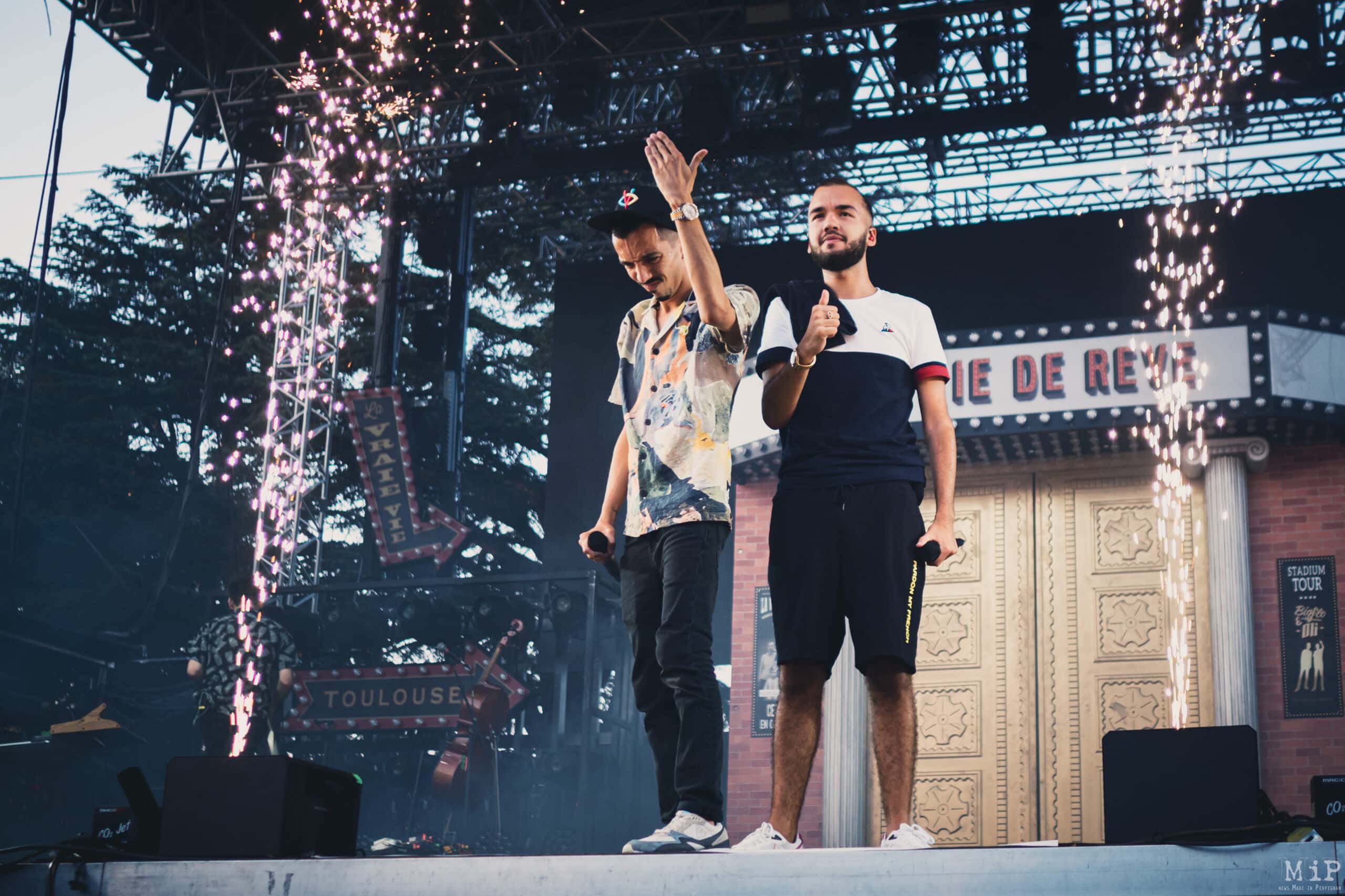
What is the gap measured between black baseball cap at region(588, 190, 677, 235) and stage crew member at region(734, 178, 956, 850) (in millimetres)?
379

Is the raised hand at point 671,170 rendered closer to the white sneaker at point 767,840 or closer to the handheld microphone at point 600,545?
the handheld microphone at point 600,545

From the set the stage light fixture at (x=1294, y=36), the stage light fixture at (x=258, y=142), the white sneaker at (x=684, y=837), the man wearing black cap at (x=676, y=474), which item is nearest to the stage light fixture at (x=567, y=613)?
the stage light fixture at (x=258, y=142)

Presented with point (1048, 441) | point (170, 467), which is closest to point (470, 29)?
point (1048, 441)

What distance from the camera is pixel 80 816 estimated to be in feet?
38.3

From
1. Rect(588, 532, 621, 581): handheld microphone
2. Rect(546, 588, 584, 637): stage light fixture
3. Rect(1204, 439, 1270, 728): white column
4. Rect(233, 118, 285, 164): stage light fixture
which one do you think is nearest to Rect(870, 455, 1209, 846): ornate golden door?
Rect(1204, 439, 1270, 728): white column

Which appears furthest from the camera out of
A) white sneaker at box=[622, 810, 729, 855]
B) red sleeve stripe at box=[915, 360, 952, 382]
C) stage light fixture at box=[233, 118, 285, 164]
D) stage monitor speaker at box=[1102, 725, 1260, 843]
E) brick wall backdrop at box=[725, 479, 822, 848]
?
stage light fixture at box=[233, 118, 285, 164]

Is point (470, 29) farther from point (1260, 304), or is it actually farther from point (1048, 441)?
point (1260, 304)

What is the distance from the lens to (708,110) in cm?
1262

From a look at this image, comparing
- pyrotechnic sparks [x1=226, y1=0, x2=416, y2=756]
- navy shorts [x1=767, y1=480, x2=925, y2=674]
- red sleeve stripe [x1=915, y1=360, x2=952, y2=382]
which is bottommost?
navy shorts [x1=767, y1=480, x2=925, y2=674]

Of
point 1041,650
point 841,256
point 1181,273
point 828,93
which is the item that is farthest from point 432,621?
point 841,256

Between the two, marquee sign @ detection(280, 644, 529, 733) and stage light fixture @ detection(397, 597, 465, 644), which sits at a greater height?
stage light fixture @ detection(397, 597, 465, 644)

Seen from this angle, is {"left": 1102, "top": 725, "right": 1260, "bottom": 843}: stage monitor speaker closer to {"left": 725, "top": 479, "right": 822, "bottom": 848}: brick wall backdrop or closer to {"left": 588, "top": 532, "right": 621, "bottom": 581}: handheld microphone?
{"left": 588, "top": 532, "right": 621, "bottom": 581}: handheld microphone

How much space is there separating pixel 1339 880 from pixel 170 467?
66.8 ft

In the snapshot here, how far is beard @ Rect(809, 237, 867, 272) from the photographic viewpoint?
3.87 m
